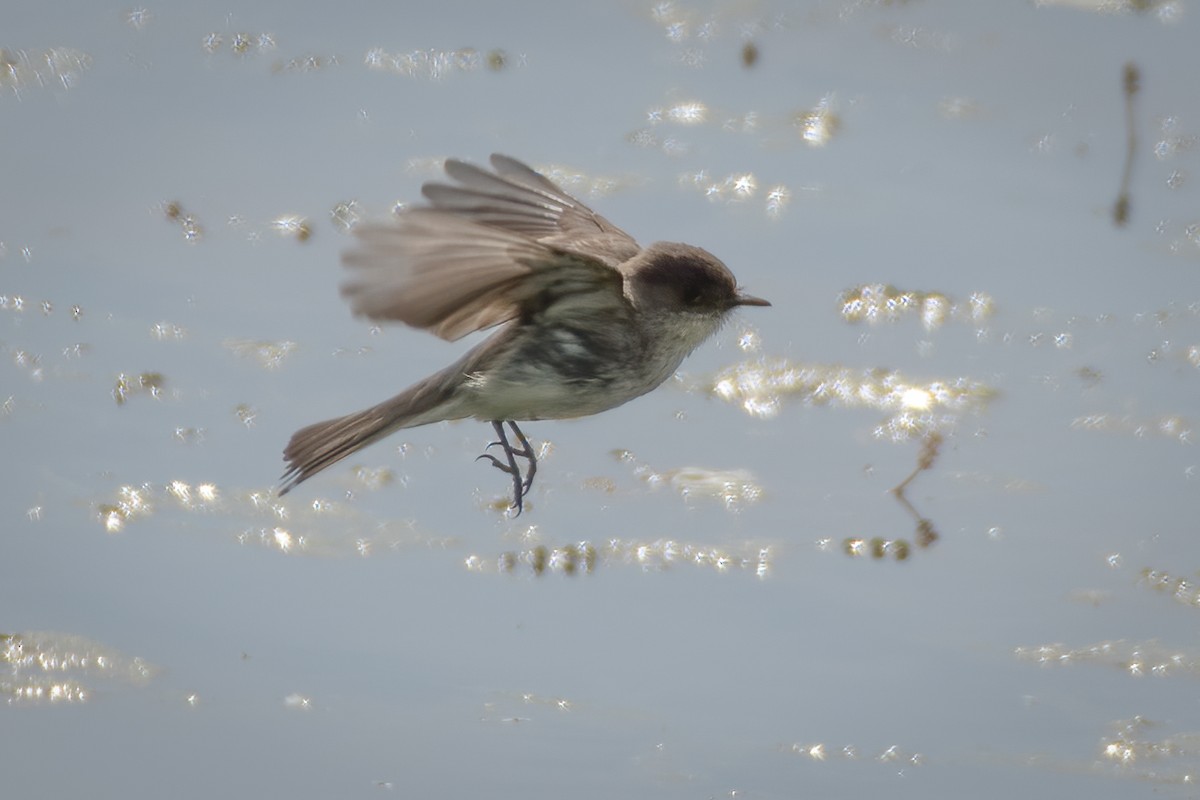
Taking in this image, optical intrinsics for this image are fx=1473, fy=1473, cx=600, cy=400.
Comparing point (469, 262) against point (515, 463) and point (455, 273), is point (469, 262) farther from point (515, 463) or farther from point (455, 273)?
point (515, 463)

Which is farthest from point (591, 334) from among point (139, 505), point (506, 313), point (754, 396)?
point (139, 505)

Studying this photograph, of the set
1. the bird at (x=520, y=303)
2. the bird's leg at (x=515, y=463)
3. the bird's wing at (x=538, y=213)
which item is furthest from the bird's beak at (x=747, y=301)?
the bird's leg at (x=515, y=463)

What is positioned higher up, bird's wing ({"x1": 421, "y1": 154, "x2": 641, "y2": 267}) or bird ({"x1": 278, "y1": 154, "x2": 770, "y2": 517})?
bird's wing ({"x1": 421, "y1": 154, "x2": 641, "y2": 267})

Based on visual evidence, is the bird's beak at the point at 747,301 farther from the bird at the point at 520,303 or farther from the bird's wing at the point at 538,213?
the bird's wing at the point at 538,213

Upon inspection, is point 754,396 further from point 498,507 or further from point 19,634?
point 19,634

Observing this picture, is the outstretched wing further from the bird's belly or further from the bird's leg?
the bird's leg

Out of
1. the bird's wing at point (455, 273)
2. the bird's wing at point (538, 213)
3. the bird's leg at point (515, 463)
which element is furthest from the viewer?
the bird's leg at point (515, 463)

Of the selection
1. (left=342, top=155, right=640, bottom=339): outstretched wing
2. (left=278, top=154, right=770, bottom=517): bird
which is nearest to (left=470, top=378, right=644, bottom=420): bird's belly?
(left=278, top=154, right=770, bottom=517): bird
